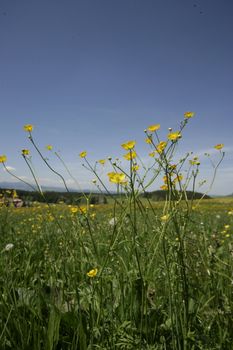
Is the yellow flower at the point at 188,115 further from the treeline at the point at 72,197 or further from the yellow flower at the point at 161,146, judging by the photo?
the treeline at the point at 72,197

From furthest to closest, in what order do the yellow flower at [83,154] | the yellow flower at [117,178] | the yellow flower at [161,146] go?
the yellow flower at [83,154]
the yellow flower at [117,178]
the yellow flower at [161,146]

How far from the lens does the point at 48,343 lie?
4.81 ft

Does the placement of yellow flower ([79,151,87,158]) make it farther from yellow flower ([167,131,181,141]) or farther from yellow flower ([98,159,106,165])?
yellow flower ([167,131,181,141])

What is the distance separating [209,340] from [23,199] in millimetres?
4549

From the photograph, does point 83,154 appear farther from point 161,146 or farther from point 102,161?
point 161,146

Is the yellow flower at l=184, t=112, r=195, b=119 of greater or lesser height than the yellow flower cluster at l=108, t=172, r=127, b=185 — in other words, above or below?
above

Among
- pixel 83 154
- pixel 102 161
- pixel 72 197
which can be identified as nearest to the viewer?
pixel 72 197

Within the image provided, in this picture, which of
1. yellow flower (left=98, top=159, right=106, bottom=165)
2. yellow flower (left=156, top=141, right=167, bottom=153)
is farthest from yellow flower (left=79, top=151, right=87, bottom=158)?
yellow flower (left=156, top=141, right=167, bottom=153)

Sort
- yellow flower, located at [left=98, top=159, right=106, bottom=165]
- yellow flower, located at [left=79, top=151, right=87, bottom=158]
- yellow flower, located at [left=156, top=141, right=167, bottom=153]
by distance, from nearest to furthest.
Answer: yellow flower, located at [left=156, top=141, right=167, bottom=153]
yellow flower, located at [left=79, top=151, right=87, bottom=158]
yellow flower, located at [left=98, top=159, right=106, bottom=165]

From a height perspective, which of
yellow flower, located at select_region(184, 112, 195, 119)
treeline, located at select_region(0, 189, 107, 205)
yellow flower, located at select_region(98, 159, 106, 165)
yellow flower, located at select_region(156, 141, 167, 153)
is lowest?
treeline, located at select_region(0, 189, 107, 205)

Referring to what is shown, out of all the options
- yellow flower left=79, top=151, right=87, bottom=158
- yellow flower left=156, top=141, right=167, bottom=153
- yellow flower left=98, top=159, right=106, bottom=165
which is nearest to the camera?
yellow flower left=156, top=141, right=167, bottom=153

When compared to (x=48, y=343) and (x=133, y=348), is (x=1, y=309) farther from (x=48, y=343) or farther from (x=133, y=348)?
(x=133, y=348)

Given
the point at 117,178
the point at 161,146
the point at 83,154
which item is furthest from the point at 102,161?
the point at 161,146

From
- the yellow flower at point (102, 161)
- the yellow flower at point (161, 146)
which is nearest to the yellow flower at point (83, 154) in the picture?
the yellow flower at point (102, 161)
